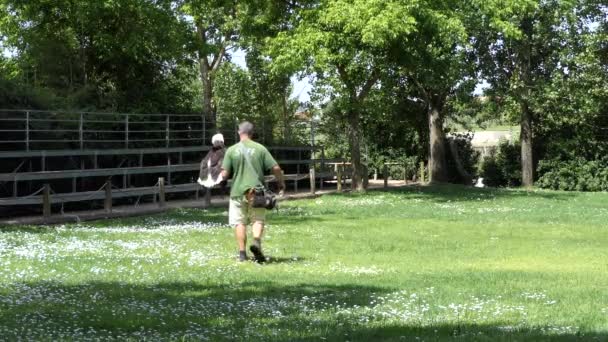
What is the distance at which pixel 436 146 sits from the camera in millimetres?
36594

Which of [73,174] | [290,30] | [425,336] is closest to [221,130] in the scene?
[290,30]

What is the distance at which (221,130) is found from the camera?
30266 mm

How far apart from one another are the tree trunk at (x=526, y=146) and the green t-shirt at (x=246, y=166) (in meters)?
26.9

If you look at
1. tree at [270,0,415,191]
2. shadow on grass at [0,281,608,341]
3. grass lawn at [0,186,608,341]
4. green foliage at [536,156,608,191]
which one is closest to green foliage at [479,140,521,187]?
green foliage at [536,156,608,191]

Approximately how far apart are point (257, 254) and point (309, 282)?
1.93 m

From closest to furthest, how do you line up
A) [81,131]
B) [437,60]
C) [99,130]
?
[81,131], [99,130], [437,60]

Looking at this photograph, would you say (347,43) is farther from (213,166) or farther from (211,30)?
(211,30)

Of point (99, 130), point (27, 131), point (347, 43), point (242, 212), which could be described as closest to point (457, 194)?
point (347, 43)

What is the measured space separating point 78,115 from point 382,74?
11678 mm

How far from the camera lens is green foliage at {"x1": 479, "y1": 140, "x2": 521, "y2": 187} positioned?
38.8m

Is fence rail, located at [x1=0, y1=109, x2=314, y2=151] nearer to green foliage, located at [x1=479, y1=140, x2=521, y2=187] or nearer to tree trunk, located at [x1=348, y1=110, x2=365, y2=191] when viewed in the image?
tree trunk, located at [x1=348, y1=110, x2=365, y2=191]

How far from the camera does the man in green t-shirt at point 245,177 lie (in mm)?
10969

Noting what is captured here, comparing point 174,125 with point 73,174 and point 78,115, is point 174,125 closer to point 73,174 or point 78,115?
point 78,115

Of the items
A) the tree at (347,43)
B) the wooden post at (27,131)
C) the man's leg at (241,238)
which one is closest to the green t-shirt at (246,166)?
the man's leg at (241,238)
